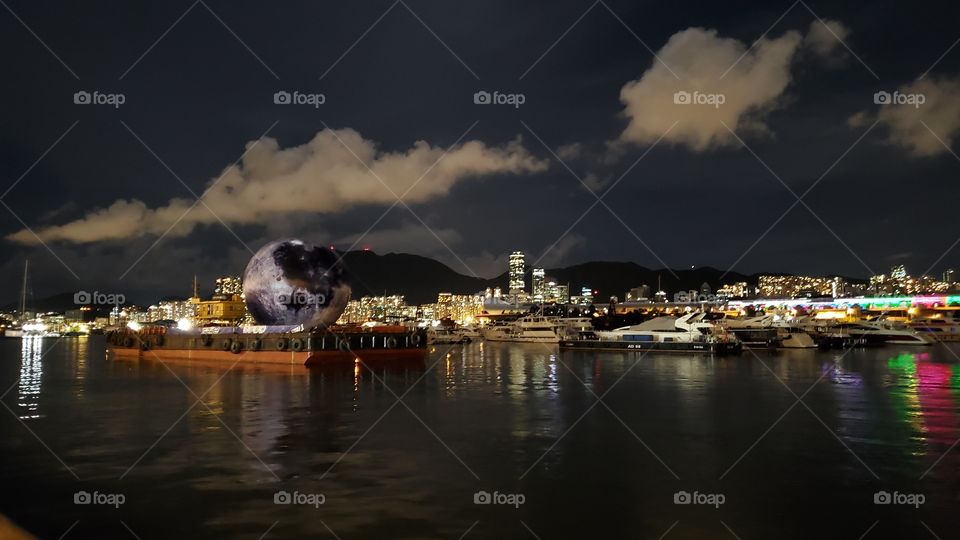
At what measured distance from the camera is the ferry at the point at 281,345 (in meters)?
52.8

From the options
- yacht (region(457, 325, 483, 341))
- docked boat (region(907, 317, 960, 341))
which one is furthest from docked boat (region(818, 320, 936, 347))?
yacht (region(457, 325, 483, 341))

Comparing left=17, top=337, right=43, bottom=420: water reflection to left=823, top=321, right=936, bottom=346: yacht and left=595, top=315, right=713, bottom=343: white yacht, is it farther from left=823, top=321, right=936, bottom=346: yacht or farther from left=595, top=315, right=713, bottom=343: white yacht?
left=823, top=321, right=936, bottom=346: yacht

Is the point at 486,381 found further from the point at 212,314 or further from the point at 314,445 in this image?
the point at 212,314

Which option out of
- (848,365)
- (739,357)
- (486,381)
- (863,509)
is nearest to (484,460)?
(863,509)

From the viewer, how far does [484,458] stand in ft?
60.0

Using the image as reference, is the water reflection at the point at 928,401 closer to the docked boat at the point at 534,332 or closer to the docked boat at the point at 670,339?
the docked boat at the point at 670,339

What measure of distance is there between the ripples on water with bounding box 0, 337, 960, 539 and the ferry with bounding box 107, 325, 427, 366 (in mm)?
15876

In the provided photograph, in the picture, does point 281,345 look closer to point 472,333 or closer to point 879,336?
point 879,336

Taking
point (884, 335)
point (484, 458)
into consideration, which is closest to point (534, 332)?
point (884, 335)

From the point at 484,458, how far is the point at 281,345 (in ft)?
123

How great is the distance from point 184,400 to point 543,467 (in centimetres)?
1949

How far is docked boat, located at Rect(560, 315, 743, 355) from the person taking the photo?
65.4m

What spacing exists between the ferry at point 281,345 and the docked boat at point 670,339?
19624mm

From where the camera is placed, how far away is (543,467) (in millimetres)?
17094
